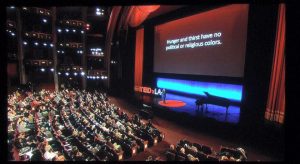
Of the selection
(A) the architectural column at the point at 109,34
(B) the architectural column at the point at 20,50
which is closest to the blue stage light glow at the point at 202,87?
(A) the architectural column at the point at 109,34

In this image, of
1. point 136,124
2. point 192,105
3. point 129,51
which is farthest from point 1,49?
point 129,51

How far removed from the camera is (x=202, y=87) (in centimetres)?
1443

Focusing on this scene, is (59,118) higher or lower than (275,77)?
lower

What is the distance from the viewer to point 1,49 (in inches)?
157

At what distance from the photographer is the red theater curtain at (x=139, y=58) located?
67.3 ft

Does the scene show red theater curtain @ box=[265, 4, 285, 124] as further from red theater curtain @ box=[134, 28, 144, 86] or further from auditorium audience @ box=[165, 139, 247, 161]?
red theater curtain @ box=[134, 28, 144, 86]

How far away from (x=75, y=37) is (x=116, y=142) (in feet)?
72.9

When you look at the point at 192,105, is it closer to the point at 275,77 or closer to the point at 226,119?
the point at 226,119

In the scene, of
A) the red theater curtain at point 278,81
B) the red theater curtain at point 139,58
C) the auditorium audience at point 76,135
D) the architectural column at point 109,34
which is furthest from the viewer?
the architectural column at point 109,34

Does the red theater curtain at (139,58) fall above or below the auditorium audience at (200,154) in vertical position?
above

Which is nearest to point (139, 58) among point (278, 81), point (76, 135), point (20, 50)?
point (20, 50)

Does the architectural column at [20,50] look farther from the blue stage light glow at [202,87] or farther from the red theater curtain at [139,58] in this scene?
the blue stage light glow at [202,87]

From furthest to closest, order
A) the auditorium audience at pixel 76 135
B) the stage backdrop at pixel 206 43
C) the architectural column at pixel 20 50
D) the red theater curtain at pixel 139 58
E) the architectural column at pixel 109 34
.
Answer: the architectural column at pixel 109 34 → the architectural column at pixel 20 50 → the red theater curtain at pixel 139 58 → the stage backdrop at pixel 206 43 → the auditorium audience at pixel 76 135

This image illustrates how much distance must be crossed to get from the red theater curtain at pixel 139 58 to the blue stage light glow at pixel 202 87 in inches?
111
